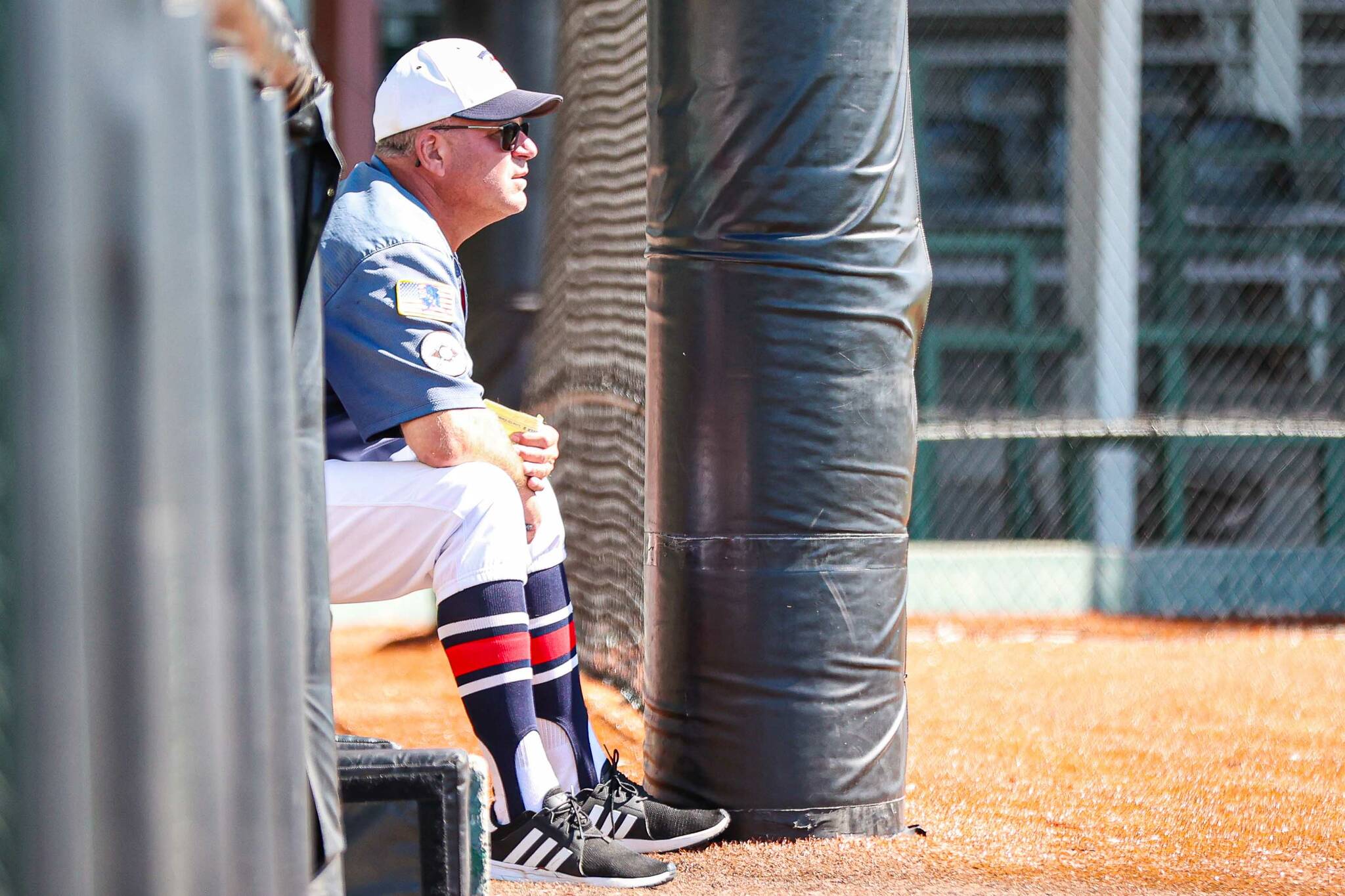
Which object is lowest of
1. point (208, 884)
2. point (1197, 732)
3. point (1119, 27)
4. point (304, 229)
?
point (1197, 732)

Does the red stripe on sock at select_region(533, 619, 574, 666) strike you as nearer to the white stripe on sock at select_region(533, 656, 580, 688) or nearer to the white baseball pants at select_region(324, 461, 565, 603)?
the white stripe on sock at select_region(533, 656, 580, 688)

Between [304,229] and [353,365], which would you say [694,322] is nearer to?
[353,365]

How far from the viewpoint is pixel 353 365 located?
2.72m

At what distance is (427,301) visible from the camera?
8.99ft

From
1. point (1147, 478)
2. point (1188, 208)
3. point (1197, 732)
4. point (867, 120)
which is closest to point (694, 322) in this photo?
Result: point (867, 120)

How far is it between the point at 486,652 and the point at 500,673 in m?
0.04

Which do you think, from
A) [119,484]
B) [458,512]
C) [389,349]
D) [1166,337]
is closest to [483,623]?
[458,512]

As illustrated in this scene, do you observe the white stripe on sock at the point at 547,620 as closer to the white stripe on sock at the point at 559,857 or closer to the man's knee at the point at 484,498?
the man's knee at the point at 484,498

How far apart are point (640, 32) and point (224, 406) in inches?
140

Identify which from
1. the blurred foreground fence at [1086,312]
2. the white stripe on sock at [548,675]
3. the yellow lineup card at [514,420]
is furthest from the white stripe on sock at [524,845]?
the blurred foreground fence at [1086,312]

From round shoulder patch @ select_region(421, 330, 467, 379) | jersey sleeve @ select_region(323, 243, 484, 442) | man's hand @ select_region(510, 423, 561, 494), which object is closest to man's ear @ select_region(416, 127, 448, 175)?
jersey sleeve @ select_region(323, 243, 484, 442)

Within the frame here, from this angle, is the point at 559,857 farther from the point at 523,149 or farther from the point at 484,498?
the point at 523,149

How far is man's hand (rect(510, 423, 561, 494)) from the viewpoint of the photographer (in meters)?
2.90

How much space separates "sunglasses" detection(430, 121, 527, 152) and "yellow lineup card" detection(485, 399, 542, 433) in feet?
1.58
